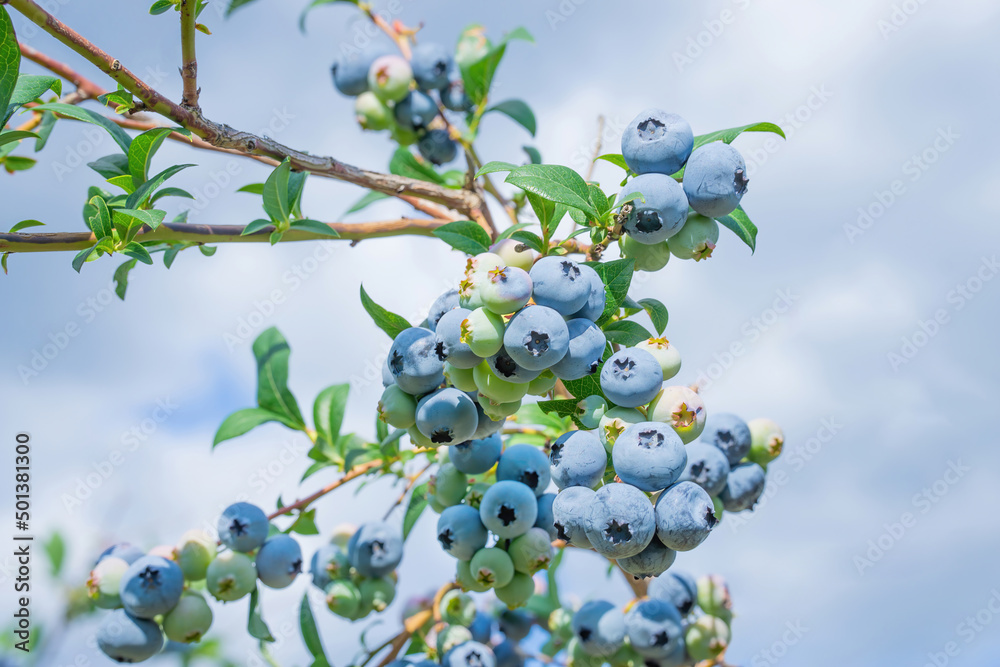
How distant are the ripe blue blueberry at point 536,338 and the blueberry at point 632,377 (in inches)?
4.1

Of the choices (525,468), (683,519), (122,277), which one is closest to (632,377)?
(683,519)

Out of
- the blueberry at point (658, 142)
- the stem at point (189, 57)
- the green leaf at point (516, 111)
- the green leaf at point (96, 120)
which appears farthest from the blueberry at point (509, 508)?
the green leaf at point (516, 111)

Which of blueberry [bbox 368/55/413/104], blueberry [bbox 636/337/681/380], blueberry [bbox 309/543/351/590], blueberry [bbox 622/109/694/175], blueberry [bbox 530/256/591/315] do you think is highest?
blueberry [bbox 368/55/413/104]

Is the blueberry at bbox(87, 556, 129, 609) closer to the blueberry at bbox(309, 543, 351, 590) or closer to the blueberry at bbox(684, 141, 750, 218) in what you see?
the blueberry at bbox(309, 543, 351, 590)

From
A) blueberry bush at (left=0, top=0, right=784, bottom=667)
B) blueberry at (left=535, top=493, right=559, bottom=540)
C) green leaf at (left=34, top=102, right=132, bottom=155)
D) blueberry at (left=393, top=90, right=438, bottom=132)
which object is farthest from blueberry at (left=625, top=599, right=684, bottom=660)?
blueberry at (left=393, top=90, right=438, bottom=132)

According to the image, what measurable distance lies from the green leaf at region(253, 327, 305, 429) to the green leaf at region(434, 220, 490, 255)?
821 mm

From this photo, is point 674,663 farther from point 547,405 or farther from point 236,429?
point 236,429

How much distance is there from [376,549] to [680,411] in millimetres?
1067

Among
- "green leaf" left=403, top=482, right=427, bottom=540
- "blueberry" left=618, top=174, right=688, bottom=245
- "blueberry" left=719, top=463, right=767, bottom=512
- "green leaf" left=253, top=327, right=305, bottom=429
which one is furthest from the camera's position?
"green leaf" left=253, top=327, right=305, bottom=429

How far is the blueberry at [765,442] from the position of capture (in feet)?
5.75

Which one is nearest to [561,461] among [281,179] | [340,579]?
[281,179]

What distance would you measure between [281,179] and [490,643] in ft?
5.10

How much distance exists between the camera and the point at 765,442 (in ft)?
5.74

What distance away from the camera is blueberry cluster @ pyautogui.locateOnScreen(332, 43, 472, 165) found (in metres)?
2.46
